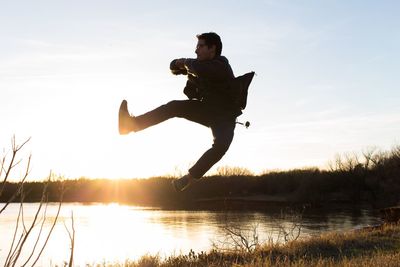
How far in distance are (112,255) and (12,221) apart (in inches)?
926

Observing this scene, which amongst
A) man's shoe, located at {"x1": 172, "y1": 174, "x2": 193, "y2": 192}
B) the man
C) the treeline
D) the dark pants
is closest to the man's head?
the man

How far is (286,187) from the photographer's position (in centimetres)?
9475

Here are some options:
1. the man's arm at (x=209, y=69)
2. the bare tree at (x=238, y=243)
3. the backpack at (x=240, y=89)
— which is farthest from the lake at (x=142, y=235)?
the man's arm at (x=209, y=69)

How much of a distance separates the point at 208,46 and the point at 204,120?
2.39ft

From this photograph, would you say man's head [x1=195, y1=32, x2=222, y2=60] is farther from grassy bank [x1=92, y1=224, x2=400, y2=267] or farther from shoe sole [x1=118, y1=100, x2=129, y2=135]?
grassy bank [x1=92, y1=224, x2=400, y2=267]

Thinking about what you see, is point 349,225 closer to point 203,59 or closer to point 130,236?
point 130,236

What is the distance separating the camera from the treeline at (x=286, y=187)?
265 ft

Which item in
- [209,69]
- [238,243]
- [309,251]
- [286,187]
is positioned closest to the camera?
[209,69]

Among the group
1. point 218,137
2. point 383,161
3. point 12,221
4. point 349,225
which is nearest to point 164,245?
point 349,225

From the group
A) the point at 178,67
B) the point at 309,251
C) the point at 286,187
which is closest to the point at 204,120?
the point at 178,67

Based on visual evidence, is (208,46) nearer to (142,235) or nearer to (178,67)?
(178,67)

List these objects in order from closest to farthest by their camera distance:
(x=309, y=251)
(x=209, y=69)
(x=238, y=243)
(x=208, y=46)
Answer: (x=209, y=69), (x=208, y=46), (x=309, y=251), (x=238, y=243)

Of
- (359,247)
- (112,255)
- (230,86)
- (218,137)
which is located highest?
(230,86)

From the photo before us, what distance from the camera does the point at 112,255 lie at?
109 ft
